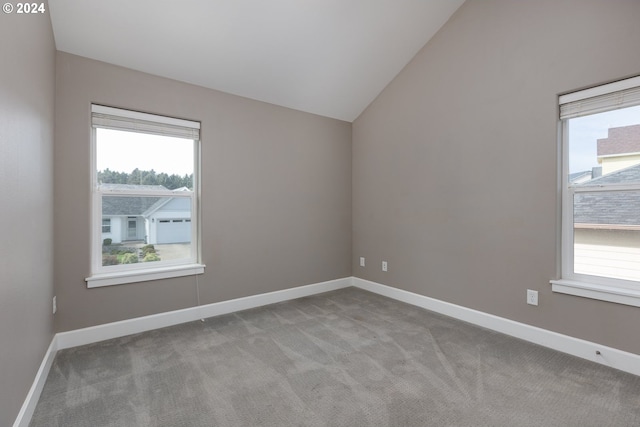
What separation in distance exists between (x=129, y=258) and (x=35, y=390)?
131 centimetres

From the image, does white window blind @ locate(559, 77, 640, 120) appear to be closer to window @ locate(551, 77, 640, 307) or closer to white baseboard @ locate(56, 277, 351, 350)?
window @ locate(551, 77, 640, 307)

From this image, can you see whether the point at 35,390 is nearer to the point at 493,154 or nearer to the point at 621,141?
the point at 493,154

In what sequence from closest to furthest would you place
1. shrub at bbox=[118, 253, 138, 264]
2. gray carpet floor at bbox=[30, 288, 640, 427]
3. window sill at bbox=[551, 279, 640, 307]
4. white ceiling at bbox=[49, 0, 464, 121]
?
gray carpet floor at bbox=[30, 288, 640, 427]
window sill at bbox=[551, 279, 640, 307]
white ceiling at bbox=[49, 0, 464, 121]
shrub at bbox=[118, 253, 138, 264]

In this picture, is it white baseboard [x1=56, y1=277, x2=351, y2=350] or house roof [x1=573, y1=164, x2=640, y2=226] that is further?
white baseboard [x1=56, y1=277, x2=351, y2=350]

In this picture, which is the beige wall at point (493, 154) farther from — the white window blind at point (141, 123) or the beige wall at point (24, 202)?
the beige wall at point (24, 202)

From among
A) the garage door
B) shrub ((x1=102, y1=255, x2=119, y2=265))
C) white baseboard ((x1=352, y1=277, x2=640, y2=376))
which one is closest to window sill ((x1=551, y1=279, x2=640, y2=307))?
white baseboard ((x1=352, y1=277, x2=640, y2=376))

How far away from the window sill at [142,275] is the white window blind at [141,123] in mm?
1324

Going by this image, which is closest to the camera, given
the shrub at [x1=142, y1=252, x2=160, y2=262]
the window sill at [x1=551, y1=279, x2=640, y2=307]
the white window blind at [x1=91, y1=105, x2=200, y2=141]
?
the window sill at [x1=551, y1=279, x2=640, y2=307]

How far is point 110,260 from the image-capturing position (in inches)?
112

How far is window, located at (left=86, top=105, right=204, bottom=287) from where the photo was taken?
277 centimetres

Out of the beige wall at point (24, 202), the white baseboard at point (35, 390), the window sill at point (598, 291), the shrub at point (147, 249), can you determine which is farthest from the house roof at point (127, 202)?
the window sill at point (598, 291)

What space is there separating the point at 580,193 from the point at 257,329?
302 cm

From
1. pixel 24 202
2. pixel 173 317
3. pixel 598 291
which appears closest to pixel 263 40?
pixel 24 202

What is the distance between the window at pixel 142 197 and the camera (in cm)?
277
